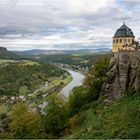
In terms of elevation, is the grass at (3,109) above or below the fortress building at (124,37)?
below

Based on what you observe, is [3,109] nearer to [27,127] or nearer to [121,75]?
[27,127]

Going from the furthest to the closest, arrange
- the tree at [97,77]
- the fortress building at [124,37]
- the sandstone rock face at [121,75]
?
the fortress building at [124,37] → the tree at [97,77] → the sandstone rock face at [121,75]

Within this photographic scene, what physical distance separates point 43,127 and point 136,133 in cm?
1672

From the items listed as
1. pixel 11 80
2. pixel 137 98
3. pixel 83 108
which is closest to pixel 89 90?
pixel 83 108

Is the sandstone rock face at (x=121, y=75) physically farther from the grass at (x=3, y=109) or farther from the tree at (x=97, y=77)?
the grass at (x=3, y=109)

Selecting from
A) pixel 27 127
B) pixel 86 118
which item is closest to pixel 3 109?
pixel 27 127

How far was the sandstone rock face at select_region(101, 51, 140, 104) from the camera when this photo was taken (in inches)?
1542

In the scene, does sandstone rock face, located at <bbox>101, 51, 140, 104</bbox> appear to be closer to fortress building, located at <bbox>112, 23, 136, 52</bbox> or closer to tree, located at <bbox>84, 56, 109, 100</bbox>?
tree, located at <bbox>84, 56, 109, 100</bbox>

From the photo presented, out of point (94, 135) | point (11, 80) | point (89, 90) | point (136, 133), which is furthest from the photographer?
point (11, 80)

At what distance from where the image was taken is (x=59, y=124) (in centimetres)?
4022

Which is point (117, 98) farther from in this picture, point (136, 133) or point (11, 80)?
point (11, 80)

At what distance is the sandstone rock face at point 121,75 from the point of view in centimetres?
3916

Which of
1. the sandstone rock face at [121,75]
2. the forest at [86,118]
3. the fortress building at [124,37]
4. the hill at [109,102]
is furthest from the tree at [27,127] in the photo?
the fortress building at [124,37]

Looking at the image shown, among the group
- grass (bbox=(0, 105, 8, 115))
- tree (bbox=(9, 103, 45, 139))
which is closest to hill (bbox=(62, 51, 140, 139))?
tree (bbox=(9, 103, 45, 139))
